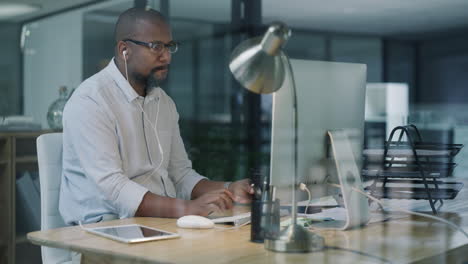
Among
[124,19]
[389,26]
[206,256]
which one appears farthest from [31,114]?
[206,256]

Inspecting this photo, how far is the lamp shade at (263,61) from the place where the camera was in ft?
4.69

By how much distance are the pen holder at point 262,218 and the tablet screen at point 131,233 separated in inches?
8.2

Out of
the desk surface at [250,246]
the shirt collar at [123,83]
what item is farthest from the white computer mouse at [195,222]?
the shirt collar at [123,83]

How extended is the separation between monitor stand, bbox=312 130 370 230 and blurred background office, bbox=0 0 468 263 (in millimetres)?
667

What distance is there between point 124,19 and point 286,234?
130 cm

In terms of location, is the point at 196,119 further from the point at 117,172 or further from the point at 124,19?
the point at 117,172

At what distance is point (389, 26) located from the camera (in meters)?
2.62

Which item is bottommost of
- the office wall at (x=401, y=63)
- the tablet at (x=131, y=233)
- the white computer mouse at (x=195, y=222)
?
the tablet at (x=131, y=233)

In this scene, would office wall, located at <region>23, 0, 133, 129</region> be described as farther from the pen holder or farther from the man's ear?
the pen holder

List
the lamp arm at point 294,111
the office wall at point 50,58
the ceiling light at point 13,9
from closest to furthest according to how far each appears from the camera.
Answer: the lamp arm at point 294,111, the ceiling light at point 13,9, the office wall at point 50,58

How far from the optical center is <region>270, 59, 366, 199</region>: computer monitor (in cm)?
162

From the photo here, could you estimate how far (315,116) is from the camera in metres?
1.67

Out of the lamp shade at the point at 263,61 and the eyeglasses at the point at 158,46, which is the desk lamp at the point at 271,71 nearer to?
the lamp shade at the point at 263,61

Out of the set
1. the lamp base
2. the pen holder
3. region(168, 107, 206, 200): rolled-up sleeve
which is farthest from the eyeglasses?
the lamp base
